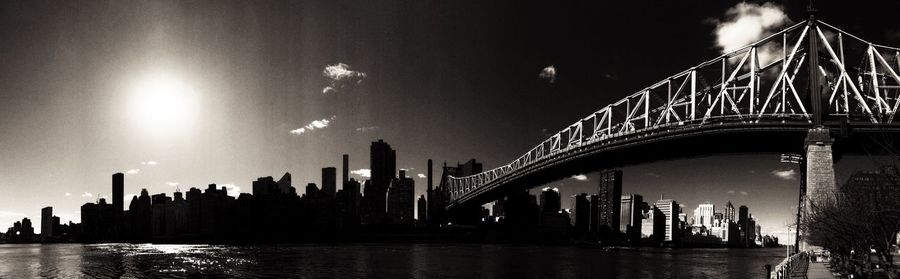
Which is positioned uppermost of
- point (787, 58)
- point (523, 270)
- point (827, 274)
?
point (787, 58)

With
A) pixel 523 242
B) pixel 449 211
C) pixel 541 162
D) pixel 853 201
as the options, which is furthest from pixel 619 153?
pixel 523 242

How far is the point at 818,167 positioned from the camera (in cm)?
4641

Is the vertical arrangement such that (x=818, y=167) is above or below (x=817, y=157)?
below

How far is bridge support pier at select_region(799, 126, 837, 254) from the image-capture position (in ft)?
150

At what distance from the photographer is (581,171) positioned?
77625mm

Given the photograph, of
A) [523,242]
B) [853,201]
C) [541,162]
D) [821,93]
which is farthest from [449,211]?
[853,201]

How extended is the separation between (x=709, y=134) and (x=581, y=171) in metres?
23.2

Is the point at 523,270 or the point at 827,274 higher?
the point at 827,274

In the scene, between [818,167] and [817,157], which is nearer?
[818,167]

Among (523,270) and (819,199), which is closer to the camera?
(819,199)

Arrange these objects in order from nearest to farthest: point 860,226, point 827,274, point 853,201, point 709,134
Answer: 1. point 860,226
2. point 827,274
3. point 853,201
4. point 709,134

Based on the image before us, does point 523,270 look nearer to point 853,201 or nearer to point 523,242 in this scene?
point 853,201

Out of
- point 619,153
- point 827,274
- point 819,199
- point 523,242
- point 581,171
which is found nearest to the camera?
point 827,274

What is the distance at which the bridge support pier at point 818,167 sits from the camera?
45750 millimetres
